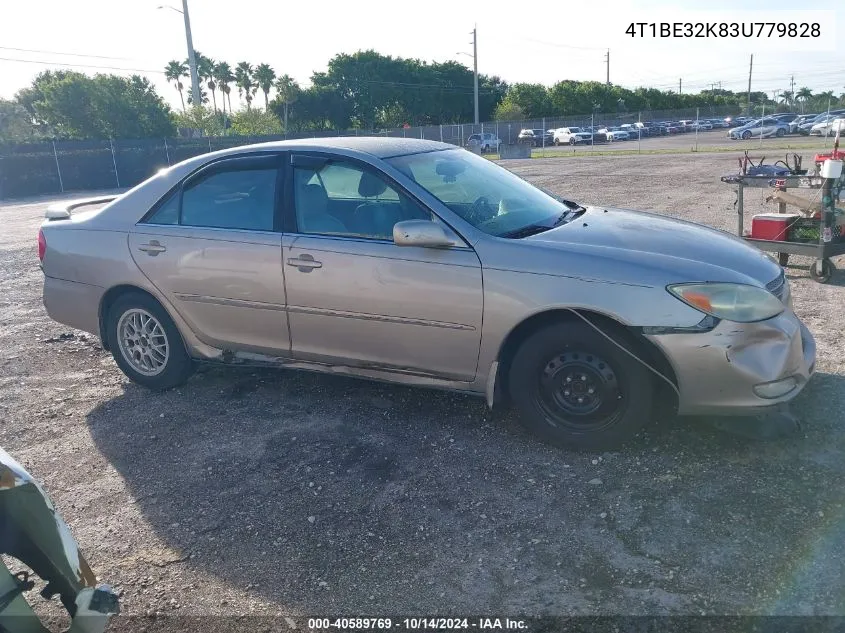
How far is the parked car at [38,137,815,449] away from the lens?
3494mm

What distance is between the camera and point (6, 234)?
14.9 metres

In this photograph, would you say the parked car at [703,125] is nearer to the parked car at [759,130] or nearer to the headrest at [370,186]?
the parked car at [759,130]

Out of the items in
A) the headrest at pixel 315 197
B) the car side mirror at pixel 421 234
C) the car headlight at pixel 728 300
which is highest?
the headrest at pixel 315 197

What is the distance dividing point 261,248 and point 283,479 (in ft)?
4.84

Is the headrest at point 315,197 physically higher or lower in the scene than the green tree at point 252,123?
lower

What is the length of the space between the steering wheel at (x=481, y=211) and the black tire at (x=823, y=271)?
4387mm

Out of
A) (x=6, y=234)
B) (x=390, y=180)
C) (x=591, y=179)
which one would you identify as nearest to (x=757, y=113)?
(x=591, y=179)

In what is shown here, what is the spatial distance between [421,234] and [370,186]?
2.19 ft

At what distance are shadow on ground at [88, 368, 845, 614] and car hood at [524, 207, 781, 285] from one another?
93 cm

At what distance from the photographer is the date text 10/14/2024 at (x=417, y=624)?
260cm

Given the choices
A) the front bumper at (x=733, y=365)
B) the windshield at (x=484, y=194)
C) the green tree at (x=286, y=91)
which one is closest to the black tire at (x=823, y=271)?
the windshield at (x=484, y=194)

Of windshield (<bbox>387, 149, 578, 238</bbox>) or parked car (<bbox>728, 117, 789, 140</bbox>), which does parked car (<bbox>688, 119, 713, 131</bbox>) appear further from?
windshield (<bbox>387, 149, 578, 238</bbox>)

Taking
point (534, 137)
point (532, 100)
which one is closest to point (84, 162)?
point (534, 137)

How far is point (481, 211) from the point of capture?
13.6 feet
